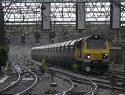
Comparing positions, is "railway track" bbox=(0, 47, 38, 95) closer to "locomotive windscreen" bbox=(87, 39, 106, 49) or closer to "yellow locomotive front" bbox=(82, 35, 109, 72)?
"yellow locomotive front" bbox=(82, 35, 109, 72)

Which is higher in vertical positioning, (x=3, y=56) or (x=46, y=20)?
(x=46, y=20)

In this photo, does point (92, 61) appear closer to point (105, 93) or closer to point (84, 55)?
point (84, 55)

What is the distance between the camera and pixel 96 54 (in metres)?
28.0

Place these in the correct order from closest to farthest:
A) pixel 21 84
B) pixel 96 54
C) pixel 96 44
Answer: pixel 21 84
pixel 96 54
pixel 96 44

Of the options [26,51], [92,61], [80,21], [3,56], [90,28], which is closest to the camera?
[92,61]

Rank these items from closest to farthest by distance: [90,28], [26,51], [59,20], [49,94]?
1. [49,94]
2. [59,20]
3. [90,28]
4. [26,51]

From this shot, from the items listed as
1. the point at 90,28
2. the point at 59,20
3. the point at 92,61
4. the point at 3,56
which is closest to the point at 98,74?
the point at 92,61

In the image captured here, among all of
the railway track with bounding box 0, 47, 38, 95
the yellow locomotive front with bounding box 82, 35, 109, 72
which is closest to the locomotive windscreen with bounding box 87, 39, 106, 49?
the yellow locomotive front with bounding box 82, 35, 109, 72

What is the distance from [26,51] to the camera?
121 m

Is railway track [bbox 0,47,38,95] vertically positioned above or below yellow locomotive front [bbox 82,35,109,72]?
below

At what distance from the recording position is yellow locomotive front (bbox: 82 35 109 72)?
27.8m

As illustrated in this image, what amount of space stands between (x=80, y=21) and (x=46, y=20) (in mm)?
3575

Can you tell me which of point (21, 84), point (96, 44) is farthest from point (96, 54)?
point (21, 84)

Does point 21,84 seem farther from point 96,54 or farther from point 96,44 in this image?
point 96,44
